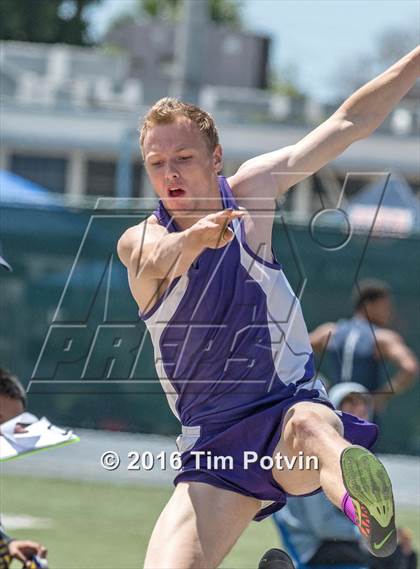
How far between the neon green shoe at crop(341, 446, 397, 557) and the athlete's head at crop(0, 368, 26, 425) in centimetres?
188

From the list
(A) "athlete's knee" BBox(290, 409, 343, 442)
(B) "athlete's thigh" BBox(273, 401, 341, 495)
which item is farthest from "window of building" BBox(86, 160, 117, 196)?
(A) "athlete's knee" BBox(290, 409, 343, 442)

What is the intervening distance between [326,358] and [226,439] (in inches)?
227

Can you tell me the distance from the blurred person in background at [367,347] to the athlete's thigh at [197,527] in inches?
193

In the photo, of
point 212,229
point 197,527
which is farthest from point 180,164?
point 197,527

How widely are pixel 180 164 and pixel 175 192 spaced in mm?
97

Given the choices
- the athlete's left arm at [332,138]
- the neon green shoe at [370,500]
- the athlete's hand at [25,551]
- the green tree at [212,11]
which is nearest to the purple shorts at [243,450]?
the neon green shoe at [370,500]

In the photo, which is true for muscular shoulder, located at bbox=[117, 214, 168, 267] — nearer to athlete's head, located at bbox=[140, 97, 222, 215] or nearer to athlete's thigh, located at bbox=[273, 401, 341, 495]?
athlete's head, located at bbox=[140, 97, 222, 215]

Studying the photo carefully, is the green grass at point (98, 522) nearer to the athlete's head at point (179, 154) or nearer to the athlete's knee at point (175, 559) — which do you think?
the athlete's knee at point (175, 559)

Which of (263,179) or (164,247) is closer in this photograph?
(164,247)

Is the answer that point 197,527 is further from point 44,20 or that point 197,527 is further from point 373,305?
A: point 44,20

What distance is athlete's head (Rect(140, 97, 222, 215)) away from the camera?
14.6 feet

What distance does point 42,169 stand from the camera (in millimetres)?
27125

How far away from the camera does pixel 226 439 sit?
449 centimetres

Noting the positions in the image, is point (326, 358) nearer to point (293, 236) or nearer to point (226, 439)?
point (293, 236)
